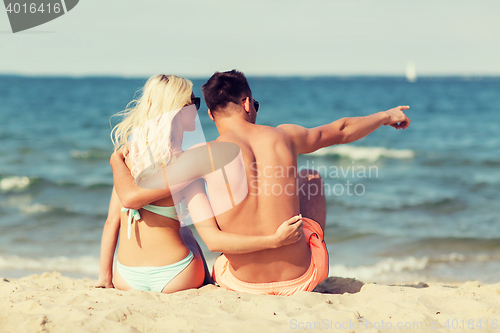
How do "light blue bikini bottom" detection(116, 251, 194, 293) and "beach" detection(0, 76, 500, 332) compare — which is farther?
"light blue bikini bottom" detection(116, 251, 194, 293)

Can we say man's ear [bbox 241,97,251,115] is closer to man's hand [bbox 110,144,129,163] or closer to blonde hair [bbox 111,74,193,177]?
blonde hair [bbox 111,74,193,177]

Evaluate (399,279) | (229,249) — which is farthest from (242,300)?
(399,279)

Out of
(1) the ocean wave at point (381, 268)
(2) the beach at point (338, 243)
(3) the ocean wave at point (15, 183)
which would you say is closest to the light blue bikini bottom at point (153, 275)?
(2) the beach at point (338, 243)

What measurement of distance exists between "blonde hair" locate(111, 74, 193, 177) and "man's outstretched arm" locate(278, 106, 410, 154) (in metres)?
0.69

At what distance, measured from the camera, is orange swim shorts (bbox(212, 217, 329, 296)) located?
2705mm

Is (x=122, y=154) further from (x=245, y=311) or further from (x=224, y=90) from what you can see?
(x=245, y=311)

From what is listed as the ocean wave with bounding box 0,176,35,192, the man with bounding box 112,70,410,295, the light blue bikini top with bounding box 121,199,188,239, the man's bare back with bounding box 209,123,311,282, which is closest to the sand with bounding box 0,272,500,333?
the man with bounding box 112,70,410,295

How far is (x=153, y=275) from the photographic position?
2779 mm

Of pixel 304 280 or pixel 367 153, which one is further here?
pixel 367 153

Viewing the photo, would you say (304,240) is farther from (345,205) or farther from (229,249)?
(345,205)

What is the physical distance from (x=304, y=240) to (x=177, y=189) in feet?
2.95

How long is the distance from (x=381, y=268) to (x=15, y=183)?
7557 millimetres

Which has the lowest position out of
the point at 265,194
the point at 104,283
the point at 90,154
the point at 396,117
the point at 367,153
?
the point at 367,153

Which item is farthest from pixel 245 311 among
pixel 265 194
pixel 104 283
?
pixel 104 283
